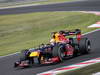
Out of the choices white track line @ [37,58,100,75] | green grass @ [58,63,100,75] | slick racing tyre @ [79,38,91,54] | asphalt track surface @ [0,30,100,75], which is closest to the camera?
green grass @ [58,63,100,75]

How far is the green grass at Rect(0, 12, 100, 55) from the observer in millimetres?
23798

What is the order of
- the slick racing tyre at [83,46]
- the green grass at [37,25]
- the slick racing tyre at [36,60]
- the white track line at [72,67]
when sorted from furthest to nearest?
1. the green grass at [37,25]
2. the slick racing tyre at [83,46]
3. the slick racing tyre at [36,60]
4. the white track line at [72,67]

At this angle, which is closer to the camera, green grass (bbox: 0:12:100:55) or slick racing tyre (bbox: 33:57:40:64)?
slick racing tyre (bbox: 33:57:40:64)

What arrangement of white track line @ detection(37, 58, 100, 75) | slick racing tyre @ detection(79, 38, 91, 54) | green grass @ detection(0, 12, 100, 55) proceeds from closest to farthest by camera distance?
1. white track line @ detection(37, 58, 100, 75)
2. slick racing tyre @ detection(79, 38, 91, 54)
3. green grass @ detection(0, 12, 100, 55)

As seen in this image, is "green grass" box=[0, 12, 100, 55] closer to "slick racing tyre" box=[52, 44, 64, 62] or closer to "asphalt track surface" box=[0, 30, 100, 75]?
"asphalt track surface" box=[0, 30, 100, 75]

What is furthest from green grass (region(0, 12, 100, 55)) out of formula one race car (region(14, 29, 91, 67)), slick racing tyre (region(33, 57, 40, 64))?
slick racing tyre (region(33, 57, 40, 64))

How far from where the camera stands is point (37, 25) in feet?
89.8

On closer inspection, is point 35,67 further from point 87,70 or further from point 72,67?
point 87,70

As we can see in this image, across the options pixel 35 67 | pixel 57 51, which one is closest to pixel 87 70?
pixel 57 51

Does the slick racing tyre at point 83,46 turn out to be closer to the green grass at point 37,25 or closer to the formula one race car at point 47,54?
the formula one race car at point 47,54

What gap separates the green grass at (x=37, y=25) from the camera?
23.8 meters

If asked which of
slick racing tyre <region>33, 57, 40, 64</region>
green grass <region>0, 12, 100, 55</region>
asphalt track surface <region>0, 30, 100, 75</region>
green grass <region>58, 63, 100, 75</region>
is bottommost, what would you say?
green grass <region>0, 12, 100, 55</region>

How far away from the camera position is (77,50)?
13383 millimetres

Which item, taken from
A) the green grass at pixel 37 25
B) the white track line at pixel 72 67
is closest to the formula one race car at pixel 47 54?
the white track line at pixel 72 67
